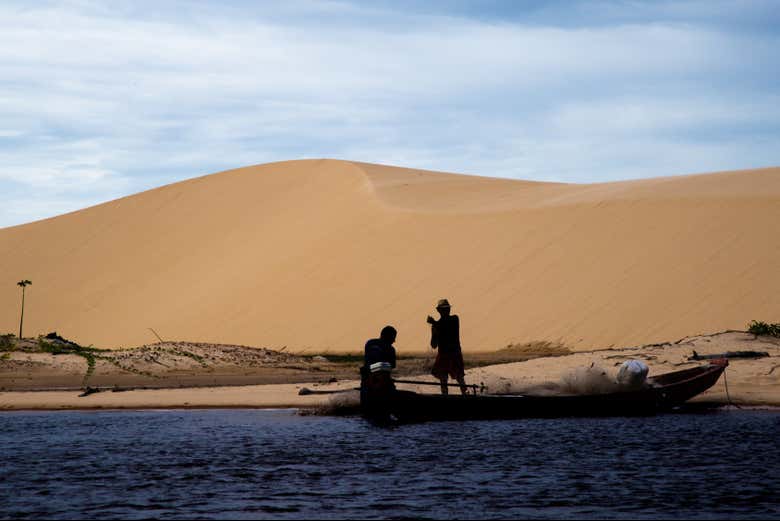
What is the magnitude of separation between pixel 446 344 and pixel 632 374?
143 inches

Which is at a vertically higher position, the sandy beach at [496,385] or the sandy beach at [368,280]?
the sandy beach at [368,280]

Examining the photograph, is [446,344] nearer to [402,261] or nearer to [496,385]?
[496,385]

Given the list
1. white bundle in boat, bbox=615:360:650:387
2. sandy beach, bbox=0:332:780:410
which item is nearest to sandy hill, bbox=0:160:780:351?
sandy beach, bbox=0:332:780:410

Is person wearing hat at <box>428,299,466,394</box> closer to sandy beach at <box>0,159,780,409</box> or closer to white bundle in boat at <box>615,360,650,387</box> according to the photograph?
sandy beach at <box>0,159,780,409</box>

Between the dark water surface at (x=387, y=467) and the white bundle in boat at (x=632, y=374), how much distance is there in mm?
696

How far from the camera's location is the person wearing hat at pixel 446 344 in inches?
802

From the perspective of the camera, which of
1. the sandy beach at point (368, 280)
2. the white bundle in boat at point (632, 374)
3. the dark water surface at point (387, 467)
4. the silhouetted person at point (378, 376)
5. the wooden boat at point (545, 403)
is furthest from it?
the sandy beach at point (368, 280)

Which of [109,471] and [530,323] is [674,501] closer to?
[109,471]

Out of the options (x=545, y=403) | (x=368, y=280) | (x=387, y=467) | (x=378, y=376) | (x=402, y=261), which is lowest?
(x=387, y=467)

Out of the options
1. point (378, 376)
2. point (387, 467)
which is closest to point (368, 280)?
point (378, 376)

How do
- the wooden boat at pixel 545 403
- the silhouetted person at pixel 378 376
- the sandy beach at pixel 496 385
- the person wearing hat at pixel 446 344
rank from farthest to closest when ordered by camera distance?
the sandy beach at pixel 496 385 < the person wearing hat at pixel 446 344 < the wooden boat at pixel 545 403 < the silhouetted person at pixel 378 376

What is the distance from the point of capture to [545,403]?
20.9m

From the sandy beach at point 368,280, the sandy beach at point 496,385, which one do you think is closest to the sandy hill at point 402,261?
the sandy beach at point 368,280

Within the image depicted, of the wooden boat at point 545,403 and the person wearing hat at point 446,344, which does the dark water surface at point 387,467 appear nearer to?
the wooden boat at point 545,403
